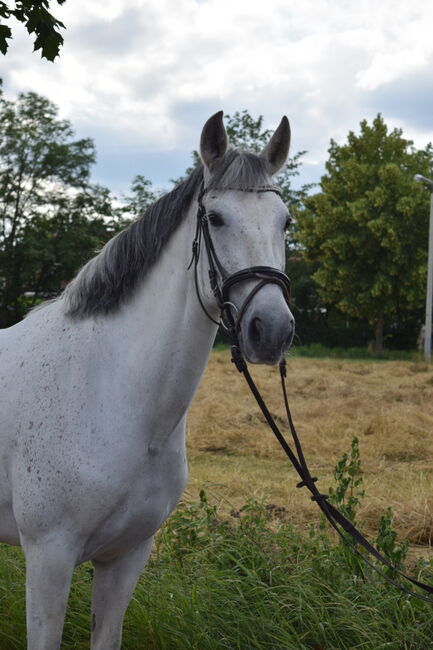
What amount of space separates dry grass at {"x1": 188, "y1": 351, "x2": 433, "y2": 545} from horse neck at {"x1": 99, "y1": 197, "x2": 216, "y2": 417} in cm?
191

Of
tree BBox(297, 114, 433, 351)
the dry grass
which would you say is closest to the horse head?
the dry grass

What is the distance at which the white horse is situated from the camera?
218 centimetres

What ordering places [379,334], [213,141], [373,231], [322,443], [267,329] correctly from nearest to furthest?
1. [267,329]
2. [213,141]
3. [322,443]
4. [373,231]
5. [379,334]

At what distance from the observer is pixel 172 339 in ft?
7.67

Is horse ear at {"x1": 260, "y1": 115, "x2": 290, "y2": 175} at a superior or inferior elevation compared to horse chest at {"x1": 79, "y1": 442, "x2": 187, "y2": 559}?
superior

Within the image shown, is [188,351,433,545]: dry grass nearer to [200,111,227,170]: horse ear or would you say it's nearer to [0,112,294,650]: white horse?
[0,112,294,650]: white horse

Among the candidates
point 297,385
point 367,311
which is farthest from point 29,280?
point 297,385

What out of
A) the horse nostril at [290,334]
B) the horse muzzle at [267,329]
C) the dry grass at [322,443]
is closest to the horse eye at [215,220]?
the horse muzzle at [267,329]

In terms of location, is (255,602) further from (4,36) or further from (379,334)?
(379,334)

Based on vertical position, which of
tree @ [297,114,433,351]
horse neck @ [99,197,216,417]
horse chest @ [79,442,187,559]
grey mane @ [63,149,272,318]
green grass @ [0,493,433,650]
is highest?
tree @ [297,114,433,351]

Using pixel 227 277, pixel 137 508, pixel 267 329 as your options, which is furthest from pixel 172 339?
pixel 137 508

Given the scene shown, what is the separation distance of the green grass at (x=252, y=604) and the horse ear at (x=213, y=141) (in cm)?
188

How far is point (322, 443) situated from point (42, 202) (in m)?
27.8

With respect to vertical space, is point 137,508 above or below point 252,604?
above
